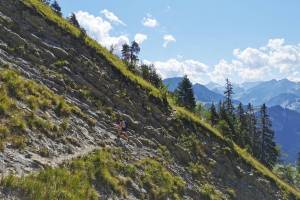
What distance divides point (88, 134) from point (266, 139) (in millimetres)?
90598

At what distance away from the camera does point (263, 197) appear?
41.2 meters

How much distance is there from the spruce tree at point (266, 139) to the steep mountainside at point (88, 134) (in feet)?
201

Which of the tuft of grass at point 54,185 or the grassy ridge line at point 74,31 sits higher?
the grassy ridge line at point 74,31

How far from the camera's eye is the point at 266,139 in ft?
360

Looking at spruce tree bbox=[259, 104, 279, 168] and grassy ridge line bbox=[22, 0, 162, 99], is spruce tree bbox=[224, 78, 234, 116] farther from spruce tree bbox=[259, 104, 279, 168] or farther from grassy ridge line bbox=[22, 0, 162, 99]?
grassy ridge line bbox=[22, 0, 162, 99]

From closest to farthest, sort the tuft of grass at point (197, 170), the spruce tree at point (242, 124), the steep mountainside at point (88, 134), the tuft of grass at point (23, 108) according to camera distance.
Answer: the steep mountainside at point (88, 134) → the tuft of grass at point (23, 108) → the tuft of grass at point (197, 170) → the spruce tree at point (242, 124)

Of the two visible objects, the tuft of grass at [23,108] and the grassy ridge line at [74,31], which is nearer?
the tuft of grass at [23,108]

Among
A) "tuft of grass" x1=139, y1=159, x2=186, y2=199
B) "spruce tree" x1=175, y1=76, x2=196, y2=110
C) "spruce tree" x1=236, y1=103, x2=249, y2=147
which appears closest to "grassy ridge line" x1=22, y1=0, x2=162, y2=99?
"tuft of grass" x1=139, y1=159, x2=186, y2=199

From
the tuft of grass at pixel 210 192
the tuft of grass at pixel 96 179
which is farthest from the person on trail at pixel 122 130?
the tuft of grass at pixel 210 192

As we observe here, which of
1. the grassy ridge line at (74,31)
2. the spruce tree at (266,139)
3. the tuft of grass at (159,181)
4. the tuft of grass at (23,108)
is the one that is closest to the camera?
the tuft of grass at (23,108)

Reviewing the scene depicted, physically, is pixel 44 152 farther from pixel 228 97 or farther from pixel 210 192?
pixel 228 97

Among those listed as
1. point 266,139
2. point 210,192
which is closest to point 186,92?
point 266,139

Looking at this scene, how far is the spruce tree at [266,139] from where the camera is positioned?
4225 inches

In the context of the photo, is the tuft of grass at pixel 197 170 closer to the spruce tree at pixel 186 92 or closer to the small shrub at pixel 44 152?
the small shrub at pixel 44 152
